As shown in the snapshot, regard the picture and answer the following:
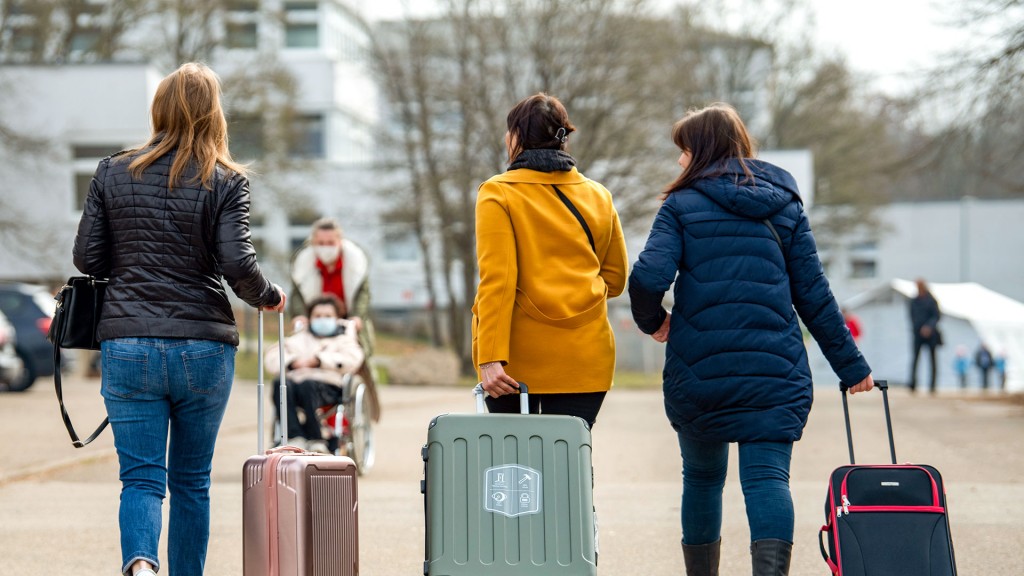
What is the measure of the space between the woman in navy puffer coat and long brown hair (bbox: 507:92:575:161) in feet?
1.54

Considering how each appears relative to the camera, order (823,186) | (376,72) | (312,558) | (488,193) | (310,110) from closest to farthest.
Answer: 1. (312,558)
2. (488,193)
3. (376,72)
4. (823,186)
5. (310,110)

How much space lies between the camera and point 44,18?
3597 centimetres

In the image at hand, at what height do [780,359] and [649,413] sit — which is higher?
[780,359]

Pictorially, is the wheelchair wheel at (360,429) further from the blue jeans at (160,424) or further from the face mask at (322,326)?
the blue jeans at (160,424)

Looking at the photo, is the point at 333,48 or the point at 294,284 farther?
the point at 333,48

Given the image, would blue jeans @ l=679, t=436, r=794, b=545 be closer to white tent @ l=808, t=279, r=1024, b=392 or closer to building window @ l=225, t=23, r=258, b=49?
building window @ l=225, t=23, r=258, b=49

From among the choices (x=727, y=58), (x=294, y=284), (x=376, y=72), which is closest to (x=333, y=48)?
(x=727, y=58)

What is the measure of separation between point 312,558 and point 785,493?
5.46 feet

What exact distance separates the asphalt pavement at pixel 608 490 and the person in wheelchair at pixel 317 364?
594mm

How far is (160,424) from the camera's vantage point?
17.2 ft

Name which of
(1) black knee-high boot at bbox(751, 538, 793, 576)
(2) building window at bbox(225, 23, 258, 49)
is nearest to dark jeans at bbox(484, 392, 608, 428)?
(1) black knee-high boot at bbox(751, 538, 793, 576)

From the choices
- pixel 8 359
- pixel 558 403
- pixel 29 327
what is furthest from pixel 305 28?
pixel 558 403

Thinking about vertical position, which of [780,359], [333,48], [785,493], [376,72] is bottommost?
[785,493]

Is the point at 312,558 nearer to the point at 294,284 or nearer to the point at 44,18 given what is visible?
the point at 294,284
